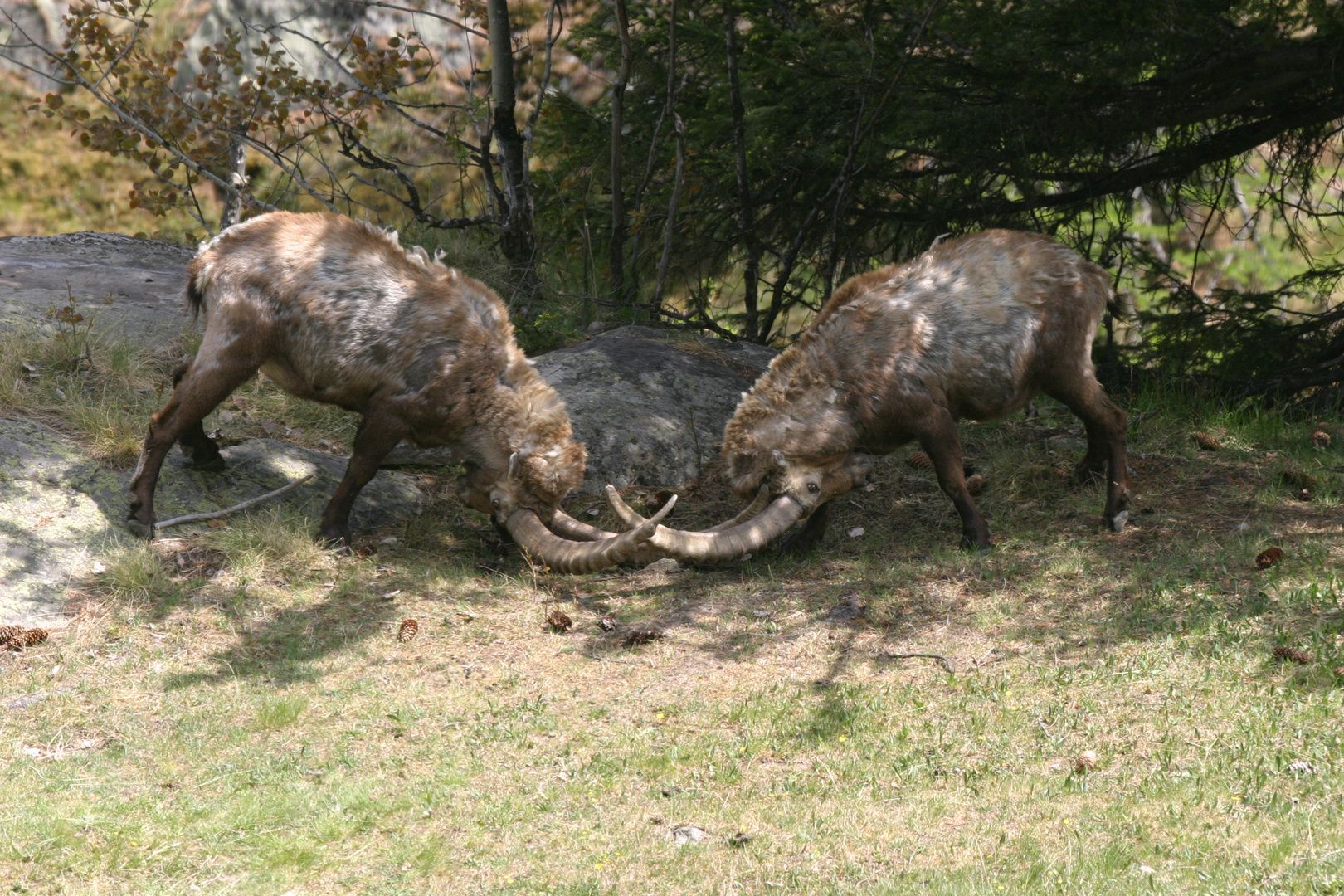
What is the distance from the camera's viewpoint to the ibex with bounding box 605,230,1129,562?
6695 mm

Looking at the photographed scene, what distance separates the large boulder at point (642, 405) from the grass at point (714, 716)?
668 mm

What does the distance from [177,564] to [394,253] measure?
2168 millimetres

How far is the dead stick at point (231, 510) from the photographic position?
666 centimetres

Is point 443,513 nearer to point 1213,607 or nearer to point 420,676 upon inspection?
point 420,676

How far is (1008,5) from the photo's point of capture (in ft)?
24.1

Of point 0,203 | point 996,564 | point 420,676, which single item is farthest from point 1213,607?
point 0,203

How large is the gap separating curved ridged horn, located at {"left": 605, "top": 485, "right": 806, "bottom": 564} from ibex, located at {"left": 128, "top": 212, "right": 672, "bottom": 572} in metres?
0.75

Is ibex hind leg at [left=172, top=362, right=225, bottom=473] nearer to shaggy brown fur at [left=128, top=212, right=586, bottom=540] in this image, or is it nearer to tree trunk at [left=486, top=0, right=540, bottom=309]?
shaggy brown fur at [left=128, top=212, right=586, bottom=540]

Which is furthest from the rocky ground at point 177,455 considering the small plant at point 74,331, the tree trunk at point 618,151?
the tree trunk at point 618,151

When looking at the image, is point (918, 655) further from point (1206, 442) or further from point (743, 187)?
point (743, 187)

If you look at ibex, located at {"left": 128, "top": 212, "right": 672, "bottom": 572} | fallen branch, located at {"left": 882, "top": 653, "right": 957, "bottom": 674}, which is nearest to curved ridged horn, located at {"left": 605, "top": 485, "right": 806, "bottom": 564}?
ibex, located at {"left": 128, "top": 212, "right": 672, "bottom": 572}

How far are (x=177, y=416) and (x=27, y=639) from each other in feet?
4.97

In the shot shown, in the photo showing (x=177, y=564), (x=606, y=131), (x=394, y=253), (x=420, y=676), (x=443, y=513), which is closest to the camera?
(x=420, y=676)

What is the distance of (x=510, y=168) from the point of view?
32.0ft
